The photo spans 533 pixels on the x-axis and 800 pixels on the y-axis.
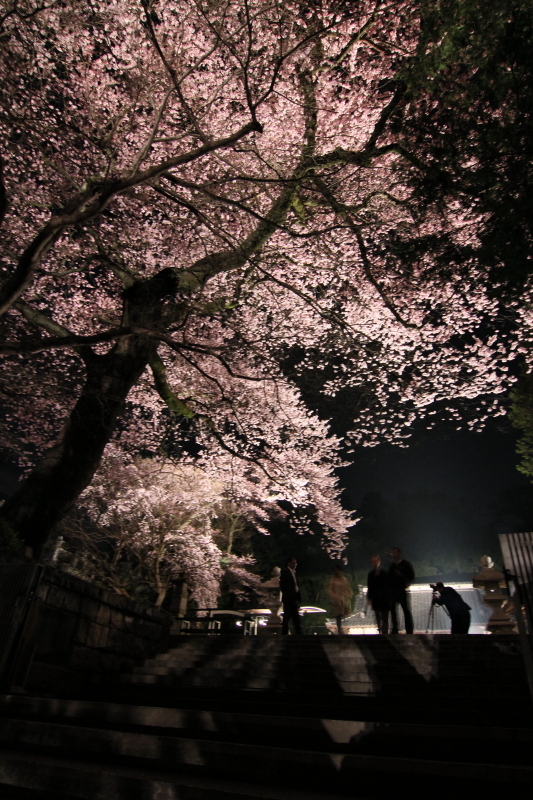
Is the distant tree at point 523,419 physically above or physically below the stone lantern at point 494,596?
above

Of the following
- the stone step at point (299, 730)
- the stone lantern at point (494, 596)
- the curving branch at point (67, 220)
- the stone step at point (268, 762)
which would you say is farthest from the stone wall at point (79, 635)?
the stone lantern at point (494, 596)

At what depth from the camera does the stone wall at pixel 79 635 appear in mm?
5500

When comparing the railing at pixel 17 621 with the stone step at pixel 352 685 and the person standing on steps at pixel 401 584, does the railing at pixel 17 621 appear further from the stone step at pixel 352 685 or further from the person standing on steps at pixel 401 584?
the person standing on steps at pixel 401 584

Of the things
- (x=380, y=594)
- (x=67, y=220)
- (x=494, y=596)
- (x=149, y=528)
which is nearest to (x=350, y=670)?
(x=380, y=594)

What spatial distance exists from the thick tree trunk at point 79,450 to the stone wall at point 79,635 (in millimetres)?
1541

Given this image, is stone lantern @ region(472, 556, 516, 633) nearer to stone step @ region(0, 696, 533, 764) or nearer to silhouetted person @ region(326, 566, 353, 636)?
silhouetted person @ region(326, 566, 353, 636)

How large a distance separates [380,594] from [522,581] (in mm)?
4818

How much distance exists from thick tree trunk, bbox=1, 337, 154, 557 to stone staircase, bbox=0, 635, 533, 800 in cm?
297

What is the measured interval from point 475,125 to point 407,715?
652 centimetres

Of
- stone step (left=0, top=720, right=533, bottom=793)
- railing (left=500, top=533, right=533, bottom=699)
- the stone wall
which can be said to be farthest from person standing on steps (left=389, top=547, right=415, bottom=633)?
stone step (left=0, top=720, right=533, bottom=793)

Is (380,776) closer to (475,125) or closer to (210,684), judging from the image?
(210,684)

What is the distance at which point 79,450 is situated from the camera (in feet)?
27.2

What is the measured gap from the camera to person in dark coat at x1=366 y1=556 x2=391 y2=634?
28.7ft

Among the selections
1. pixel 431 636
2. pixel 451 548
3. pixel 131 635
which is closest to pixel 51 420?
pixel 131 635
